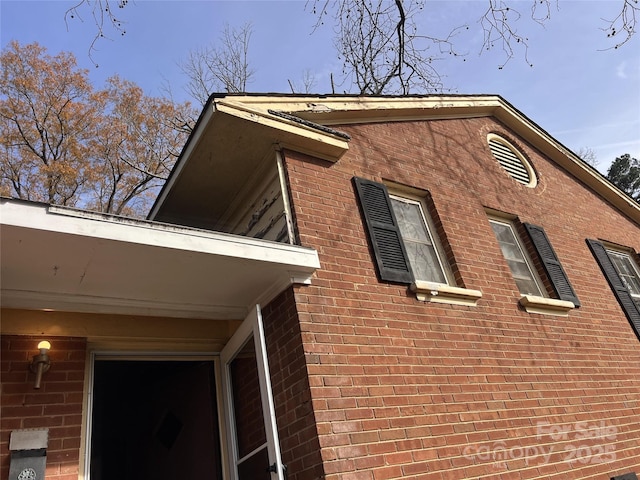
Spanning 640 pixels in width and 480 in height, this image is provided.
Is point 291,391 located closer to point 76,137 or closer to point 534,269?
point 534,269

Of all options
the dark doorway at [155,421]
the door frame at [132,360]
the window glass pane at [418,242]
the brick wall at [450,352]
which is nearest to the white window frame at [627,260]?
the brick wall at [450,352]

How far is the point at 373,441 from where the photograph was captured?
10.9 feet

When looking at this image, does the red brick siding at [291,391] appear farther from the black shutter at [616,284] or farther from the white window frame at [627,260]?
the white window frame at [627,260]

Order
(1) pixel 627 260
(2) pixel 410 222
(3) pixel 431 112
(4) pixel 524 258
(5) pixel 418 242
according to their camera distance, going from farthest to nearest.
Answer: (1) pixel 627 260 < (3) pixel 431 112 < (4) pixel 524 258 < (2) pixel 410 222 < (5) pixel 418 242

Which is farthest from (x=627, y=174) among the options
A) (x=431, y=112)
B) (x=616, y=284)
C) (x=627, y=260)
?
(x=431, y=112)

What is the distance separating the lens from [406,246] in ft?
16.3

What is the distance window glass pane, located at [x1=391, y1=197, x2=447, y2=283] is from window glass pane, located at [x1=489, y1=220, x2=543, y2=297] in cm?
142

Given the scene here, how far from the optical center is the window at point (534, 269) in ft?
19.1

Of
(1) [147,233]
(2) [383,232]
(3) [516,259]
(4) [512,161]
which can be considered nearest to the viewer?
(1) [147,233]

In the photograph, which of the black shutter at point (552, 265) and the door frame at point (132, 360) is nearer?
the door frame at point (132, 360)

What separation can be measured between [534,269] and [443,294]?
233 cm

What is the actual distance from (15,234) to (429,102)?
5417 mm

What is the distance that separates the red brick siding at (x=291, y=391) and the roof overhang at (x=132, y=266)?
0.22 metres

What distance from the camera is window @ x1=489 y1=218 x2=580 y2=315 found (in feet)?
19.1
